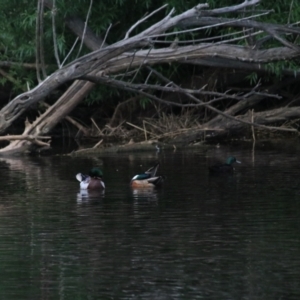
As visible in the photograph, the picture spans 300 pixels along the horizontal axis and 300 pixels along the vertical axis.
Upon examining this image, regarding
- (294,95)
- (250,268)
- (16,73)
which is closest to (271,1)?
(294,95)

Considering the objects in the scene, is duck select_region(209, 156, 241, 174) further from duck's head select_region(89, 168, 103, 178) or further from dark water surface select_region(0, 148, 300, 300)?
duck's head select_region(89, 168, 103, 178)

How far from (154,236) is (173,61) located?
867cm

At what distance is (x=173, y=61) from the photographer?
19.2 m

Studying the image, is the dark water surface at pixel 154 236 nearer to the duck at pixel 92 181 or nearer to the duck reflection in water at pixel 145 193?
the duck reflection in water at pixel 145 193

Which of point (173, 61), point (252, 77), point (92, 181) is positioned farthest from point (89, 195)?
point (252, 77)

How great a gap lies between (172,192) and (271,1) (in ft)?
25.2

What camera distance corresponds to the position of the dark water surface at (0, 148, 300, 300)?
8.68 m

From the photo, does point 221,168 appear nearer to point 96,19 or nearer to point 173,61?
point 173,61

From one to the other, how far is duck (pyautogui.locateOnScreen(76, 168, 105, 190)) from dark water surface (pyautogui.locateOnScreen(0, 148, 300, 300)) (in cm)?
14

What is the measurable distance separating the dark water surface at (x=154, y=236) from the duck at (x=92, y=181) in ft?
0.47

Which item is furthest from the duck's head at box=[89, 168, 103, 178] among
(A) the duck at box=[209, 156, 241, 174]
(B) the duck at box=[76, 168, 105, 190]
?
(A) the duck at box=[209, 156, 241, 174]

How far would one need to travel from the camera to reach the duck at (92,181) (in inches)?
583

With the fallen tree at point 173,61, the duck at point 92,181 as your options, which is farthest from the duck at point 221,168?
the duck at point 92,181

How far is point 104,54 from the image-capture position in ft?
56.5
